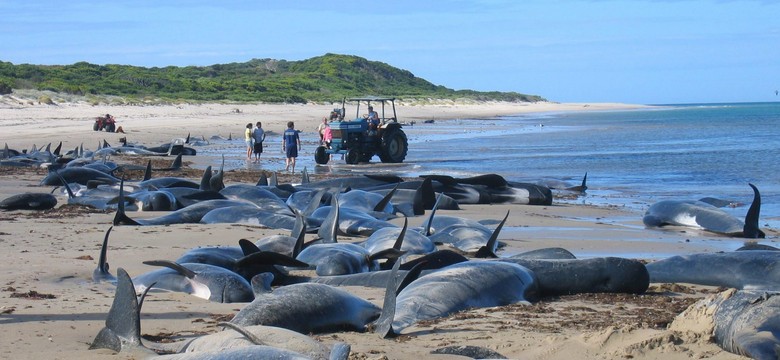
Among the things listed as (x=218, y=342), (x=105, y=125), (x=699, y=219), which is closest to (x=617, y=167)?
(x=699, y=219)

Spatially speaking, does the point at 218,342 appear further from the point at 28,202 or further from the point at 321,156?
the point at 321,156

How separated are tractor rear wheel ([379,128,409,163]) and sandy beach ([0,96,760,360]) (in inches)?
446

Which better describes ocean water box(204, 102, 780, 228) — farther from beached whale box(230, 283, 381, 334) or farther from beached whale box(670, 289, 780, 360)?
beached whale box(230, 283, 381, 334)

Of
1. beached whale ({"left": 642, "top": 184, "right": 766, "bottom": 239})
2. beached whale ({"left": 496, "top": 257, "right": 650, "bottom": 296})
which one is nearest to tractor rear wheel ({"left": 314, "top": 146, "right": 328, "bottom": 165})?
beached whale ({"left": 642, "top": 184, "right": 766, "bottom": 239})

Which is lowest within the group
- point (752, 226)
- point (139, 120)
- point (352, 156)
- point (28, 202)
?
point (139, 120)

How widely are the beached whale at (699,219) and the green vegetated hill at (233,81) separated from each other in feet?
130

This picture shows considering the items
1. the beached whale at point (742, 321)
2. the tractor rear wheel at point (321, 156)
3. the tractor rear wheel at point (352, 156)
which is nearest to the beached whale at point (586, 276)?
the beached whale at point (742, 321)

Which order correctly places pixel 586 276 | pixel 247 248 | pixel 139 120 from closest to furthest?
pixel 586 276 < pixel 247 248 < pixel 139 120

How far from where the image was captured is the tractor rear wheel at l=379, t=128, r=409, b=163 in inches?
967

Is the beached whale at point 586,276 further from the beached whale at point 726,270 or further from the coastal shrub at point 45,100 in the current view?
the coastal shrub at point 45,100

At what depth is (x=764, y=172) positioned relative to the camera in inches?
821

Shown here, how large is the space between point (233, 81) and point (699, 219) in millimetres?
73261

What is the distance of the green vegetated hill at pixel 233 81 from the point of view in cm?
5775

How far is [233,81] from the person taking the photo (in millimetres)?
81875
